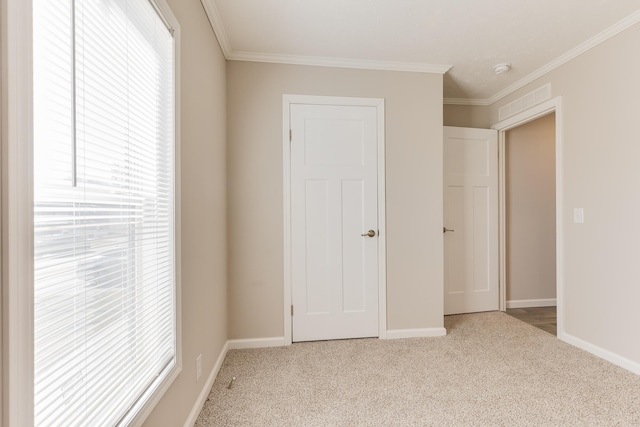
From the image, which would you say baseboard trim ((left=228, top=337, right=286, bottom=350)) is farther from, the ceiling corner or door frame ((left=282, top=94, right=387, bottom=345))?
the ceiling corner

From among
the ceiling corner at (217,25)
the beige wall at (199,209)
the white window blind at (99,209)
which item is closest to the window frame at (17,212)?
the white window blind at (99,209)

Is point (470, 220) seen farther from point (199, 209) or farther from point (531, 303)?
point (199, 209)

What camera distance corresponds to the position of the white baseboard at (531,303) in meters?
3.44

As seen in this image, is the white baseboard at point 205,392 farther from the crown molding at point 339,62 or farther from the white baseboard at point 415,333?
the crown molding at point 339,62

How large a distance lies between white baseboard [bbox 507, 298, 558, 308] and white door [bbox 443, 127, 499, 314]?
0.29 meters

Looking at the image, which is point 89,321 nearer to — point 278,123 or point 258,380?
point 258,380

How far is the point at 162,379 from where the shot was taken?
3.86 feet

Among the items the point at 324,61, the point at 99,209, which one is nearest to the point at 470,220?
the point at 324,61

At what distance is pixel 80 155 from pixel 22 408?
557 millimetres

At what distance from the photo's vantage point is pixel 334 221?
2549 millimetres

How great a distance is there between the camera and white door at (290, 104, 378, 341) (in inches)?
98.7

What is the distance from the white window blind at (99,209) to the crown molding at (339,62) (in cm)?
128

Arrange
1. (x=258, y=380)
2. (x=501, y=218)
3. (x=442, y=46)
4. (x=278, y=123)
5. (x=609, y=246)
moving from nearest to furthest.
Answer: (x=258, y=380) → (x=609, y=246) → (x=442, y=46) → (x=278, y=123) → (x=501, y=218)

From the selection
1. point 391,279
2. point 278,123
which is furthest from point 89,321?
point 391,279
